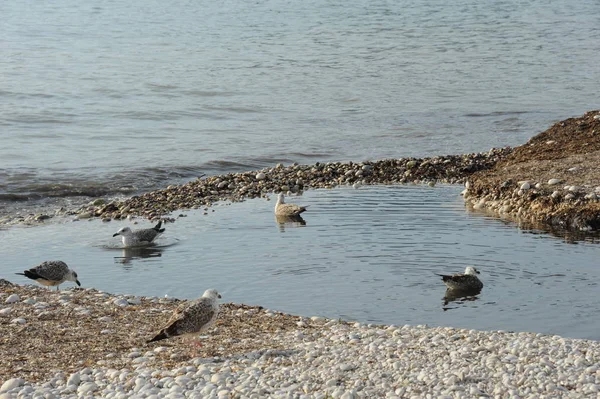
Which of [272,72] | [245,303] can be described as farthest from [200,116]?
[245,303]

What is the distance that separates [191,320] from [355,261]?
4.94 meters

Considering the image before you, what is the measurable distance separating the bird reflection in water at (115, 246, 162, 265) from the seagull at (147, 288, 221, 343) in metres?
5.34

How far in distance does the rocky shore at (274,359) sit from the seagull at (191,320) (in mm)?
260

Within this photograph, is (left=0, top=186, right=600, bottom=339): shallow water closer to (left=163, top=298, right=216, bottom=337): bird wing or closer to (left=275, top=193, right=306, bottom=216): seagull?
(left=275, top=193, right=306, bottom=216): seagull

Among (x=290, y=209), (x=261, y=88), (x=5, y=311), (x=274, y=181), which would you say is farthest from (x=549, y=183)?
(x=261, y=88)

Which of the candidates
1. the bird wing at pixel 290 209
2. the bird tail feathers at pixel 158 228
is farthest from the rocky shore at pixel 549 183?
the bird tail feathers at pixel 158 228

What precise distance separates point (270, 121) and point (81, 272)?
16.9m

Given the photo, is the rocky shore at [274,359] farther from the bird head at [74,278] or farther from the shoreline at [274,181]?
the shoreline at [274,181]

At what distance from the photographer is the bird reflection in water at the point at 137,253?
51.8 feet

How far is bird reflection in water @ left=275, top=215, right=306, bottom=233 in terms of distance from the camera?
17.5m

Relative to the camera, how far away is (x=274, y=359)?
32.6 ft

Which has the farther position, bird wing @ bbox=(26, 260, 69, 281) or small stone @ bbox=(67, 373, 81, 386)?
bird wing @ bbox=(26, 260, 69, 281)

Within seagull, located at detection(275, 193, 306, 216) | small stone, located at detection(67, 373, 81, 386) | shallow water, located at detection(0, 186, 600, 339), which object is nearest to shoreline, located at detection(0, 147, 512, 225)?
shallow water, located at detection(0, 186, 600, 339)

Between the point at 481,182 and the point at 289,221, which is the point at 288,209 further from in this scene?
the point at 481,182
